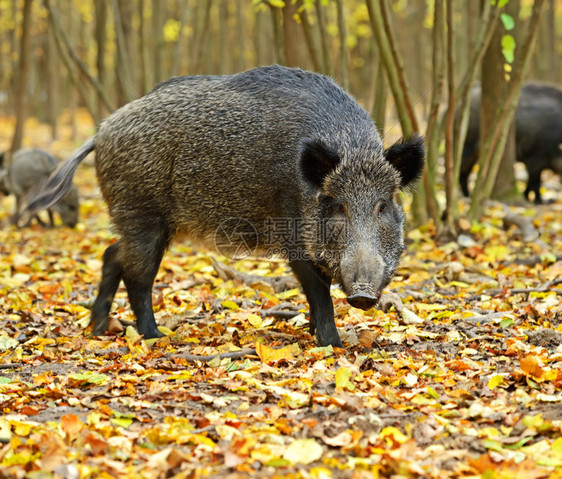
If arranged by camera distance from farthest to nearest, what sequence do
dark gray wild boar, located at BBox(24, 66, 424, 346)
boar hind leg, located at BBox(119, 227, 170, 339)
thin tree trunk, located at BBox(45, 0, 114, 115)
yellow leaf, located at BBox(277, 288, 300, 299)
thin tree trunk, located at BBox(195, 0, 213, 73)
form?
thin tree trunk, located at BBox(195, 0, 213, 73) < thin tree trunk, located at BBox(45, 0, 114, 115) < yellow leaf, located at BBox(277, 288, 300, 299) < boar hind leg, located at BBox(119, 227, 170, 339) < dark gray wild boar, located at BBox(24, 66, 424, 346)

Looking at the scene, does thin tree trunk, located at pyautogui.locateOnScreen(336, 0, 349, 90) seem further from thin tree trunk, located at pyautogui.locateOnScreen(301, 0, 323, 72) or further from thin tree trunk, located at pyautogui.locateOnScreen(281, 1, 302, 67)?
thin tree trunk, located at pyautogui.locateOnScreen(281, 1, 302, 67)

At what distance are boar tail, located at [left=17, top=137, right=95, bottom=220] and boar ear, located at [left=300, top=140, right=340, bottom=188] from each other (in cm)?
209

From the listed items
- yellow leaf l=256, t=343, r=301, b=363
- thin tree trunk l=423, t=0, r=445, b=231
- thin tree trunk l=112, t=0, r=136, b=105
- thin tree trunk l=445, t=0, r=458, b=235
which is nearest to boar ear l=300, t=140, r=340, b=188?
yellow leaf l=256, t=343, r=301, b=363

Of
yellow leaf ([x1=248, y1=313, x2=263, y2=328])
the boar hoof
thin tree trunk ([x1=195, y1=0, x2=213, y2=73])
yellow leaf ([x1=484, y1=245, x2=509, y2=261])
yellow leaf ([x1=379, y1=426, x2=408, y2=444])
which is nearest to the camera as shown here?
yellow leaf ([x1=379, y1=426, x2=408, y2=444])

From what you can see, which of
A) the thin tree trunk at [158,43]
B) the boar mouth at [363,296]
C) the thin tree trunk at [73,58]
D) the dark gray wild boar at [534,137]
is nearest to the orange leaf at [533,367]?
the boar mouth at [363,296]

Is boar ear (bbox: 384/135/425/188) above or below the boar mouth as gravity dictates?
above

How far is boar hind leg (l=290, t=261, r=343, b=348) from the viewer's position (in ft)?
15.9

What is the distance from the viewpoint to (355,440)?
3199 mm

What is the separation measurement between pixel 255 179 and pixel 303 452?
252 cm

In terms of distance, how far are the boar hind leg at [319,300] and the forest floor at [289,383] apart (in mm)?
163

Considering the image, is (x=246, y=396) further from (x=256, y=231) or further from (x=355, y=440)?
(x=256, y=231)

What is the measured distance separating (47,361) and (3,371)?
0.35 metres

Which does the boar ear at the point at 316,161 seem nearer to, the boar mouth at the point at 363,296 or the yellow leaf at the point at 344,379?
the boar mouth at the point at 363,296

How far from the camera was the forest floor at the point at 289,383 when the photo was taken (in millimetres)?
3047
